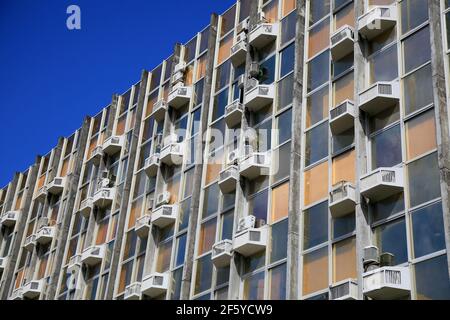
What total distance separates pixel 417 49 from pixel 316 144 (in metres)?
5.68

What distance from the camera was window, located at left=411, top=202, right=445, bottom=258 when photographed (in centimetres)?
Result: 2442

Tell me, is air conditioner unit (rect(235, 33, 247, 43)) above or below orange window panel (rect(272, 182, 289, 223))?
above

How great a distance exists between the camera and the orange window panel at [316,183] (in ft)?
97.8

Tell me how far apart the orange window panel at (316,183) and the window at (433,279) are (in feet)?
20.0

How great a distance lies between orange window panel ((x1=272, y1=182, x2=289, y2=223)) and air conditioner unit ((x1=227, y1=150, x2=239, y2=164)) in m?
3.46

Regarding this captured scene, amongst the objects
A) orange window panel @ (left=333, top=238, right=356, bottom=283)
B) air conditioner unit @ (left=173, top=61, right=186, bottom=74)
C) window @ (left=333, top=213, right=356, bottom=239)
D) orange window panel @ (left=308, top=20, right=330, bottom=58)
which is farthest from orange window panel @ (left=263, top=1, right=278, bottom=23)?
orange window panel @ (left=333, top=238, right=356, bottom=283)

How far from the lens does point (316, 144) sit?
103 ft

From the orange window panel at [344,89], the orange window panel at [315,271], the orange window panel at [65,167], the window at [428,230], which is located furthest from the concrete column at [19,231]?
the window at [428,230]

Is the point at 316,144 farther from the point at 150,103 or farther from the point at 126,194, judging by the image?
the point at 150,103

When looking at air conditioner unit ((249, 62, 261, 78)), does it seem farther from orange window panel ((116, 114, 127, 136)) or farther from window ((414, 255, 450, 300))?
window ((414, 255, 450, 300))
